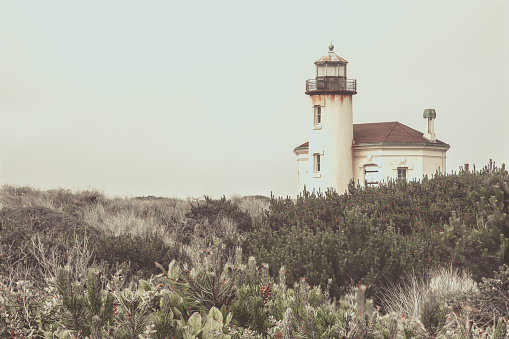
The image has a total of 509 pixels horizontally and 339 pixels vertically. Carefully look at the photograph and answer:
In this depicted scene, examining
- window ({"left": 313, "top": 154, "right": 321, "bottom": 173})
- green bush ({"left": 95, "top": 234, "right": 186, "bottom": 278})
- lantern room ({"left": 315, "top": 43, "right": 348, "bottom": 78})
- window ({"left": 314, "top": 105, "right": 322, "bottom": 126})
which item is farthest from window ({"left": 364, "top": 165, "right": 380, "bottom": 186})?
green bush ({"left": 95, "top": 234, "right": 186, "bottom": 278})

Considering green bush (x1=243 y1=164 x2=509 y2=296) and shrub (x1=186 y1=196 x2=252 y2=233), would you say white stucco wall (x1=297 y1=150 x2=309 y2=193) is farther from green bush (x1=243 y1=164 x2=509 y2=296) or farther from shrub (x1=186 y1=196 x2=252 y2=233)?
green bush (x1=243 y1=164 x2=509 y2=296)

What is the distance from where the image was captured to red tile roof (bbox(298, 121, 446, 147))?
34.3 metres

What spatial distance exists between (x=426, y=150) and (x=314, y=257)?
86.5 feet

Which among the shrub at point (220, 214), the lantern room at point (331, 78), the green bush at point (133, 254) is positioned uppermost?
the lantern room at point (331, 78)

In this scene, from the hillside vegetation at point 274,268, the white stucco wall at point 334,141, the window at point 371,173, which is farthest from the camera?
the window at point 371,173

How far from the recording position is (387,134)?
34688mm

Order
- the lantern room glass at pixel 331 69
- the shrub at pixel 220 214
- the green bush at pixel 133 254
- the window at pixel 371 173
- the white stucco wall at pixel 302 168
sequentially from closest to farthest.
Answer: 1. the green bush at pixel 133 254
2. the shrub at pixel 220 214
3. the lantern room glass at pixel 331 69
4. the window at pixel 371 173
5. the white stucco wall at pixel 302 168

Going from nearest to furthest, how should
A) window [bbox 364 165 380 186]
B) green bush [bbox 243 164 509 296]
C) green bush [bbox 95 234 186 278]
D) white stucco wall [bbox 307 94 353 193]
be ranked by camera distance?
green bush [bbox 243 164 509 296]
green bush [bbox 95 234 186 278]
white stucco wall [bbox 307 94 353 193]
window [bbox 364 165 380 186]

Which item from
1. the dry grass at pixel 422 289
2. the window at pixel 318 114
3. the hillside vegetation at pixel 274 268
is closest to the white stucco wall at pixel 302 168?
the window at pixel 318 114

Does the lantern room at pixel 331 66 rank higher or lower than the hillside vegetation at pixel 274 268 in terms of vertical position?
higher

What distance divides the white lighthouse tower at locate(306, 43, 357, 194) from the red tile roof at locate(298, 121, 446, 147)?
1.43 meters

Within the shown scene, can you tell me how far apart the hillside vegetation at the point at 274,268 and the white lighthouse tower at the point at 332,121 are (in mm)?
12380

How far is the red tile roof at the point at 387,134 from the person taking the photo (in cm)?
3428

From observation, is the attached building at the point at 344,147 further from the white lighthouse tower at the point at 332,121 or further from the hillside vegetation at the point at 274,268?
the hillside vegetation at the point at 274,268
